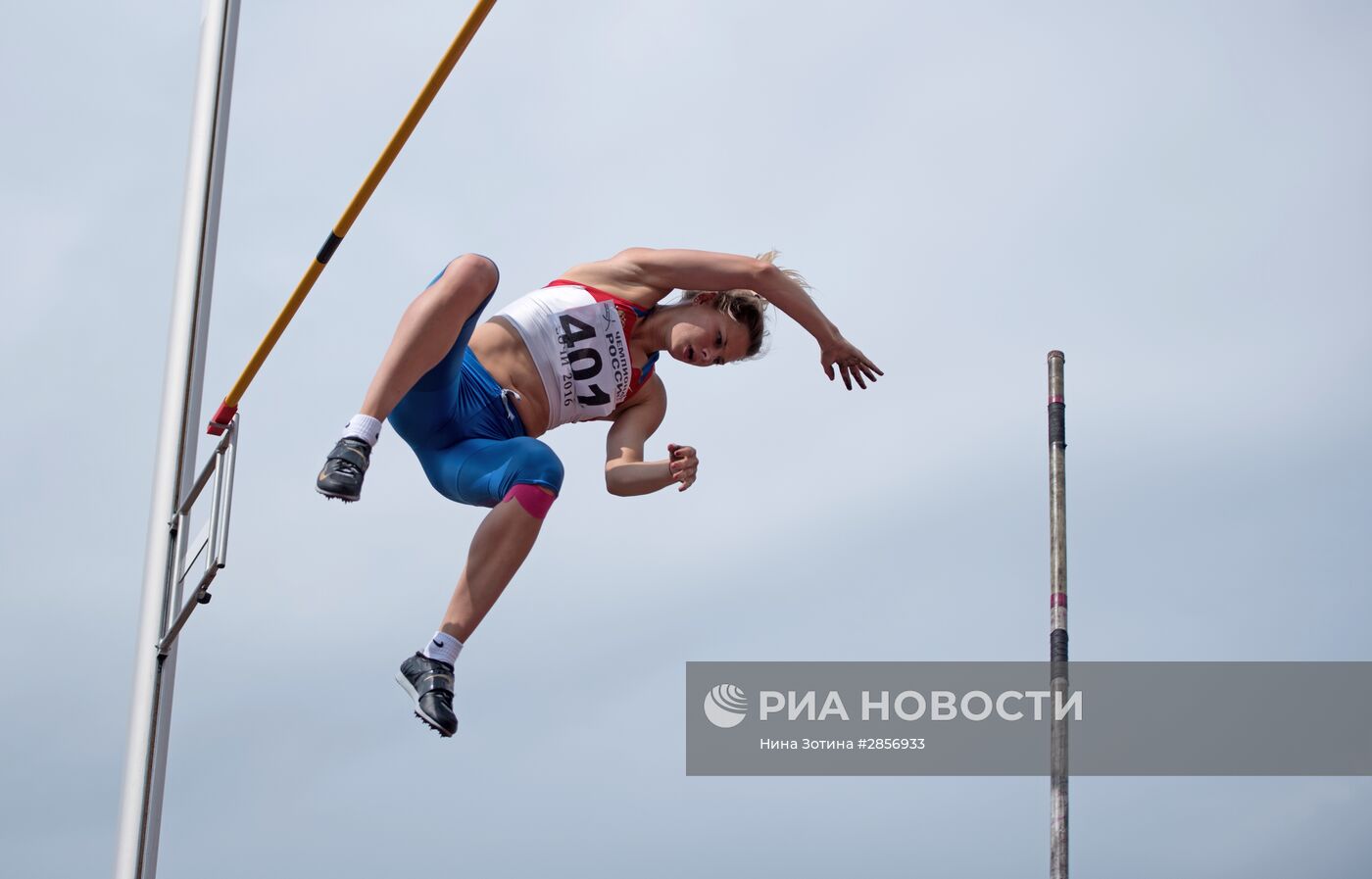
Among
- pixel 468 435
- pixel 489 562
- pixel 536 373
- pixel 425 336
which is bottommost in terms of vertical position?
pixel 489 562

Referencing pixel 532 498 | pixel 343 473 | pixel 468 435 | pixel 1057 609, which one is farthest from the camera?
pixel 1057 609

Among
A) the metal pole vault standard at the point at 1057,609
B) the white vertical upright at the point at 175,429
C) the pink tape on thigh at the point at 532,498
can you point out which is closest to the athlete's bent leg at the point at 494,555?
the pink tape on thigh at the point at 532,498

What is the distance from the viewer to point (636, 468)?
5.51 meters

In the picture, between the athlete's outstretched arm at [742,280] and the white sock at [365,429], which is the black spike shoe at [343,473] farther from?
the athlete's outstretched arm at [742,280]

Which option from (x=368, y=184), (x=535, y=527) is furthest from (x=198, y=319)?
(x=535, y=527)

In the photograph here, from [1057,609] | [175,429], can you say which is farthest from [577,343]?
[1057,609]

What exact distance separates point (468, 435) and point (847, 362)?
1.20m

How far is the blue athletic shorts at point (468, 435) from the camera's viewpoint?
5.34m

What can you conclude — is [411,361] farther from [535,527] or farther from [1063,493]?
[1063,493]

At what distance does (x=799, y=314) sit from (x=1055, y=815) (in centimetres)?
532

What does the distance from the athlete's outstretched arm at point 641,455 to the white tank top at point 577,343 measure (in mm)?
97

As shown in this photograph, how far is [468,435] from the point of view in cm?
561

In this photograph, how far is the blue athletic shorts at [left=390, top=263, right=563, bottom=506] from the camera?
17.5 feet

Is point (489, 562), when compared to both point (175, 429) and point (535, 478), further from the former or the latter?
point (175, 429)
